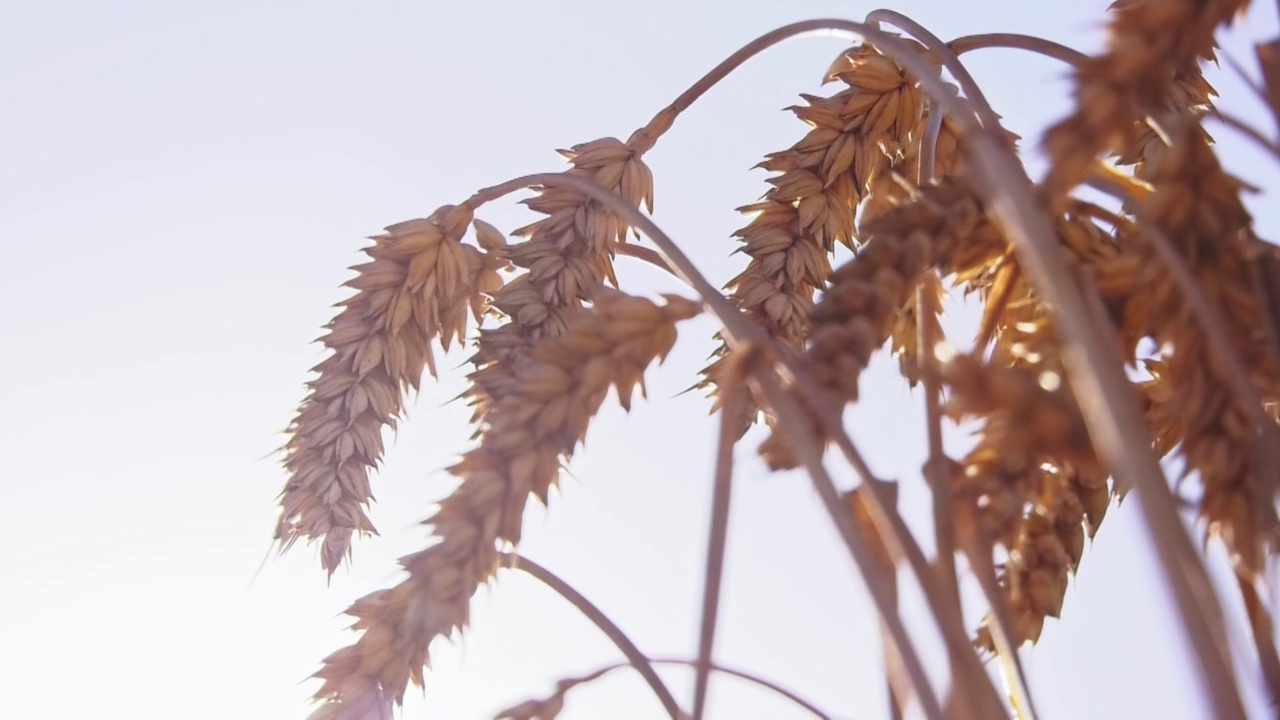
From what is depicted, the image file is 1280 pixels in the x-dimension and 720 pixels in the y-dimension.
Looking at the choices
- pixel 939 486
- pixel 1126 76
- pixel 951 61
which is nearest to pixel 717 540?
pixel 939 486

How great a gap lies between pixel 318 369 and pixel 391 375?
7cm

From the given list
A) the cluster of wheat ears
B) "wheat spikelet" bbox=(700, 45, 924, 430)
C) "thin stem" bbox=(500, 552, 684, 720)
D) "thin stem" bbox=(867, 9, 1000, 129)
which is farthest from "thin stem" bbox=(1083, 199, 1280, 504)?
"wheat spikelet" bbox=(700, 45, 924, 430)

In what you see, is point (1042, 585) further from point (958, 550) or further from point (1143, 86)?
point (1143, 86)

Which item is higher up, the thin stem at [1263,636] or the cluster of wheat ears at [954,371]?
the cluster of wheat ears at [954,371]

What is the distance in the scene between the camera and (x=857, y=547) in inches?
19.7

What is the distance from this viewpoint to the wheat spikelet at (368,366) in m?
1.04

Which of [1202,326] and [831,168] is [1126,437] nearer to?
[1202,326]

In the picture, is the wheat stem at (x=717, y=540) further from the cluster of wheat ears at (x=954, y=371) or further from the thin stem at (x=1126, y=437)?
the thin stem at (x=1126, y=437)

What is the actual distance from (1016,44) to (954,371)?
619 millimetres

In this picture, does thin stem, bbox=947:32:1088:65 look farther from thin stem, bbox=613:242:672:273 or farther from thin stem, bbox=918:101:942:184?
thin stem, bbox=613:242:672:273

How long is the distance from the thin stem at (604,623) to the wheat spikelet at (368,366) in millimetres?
Answer: 207

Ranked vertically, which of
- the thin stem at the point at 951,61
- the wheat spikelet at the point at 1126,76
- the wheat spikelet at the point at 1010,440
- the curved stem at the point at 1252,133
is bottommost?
the wheat spikelet at the point at 1010,440

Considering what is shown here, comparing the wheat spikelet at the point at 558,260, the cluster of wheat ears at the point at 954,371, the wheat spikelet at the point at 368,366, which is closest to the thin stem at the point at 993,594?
the cluster of wheat ears at the point at 954,371

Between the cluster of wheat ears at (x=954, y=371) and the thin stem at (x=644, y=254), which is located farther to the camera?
the thin stem at (x=644, y=254)
